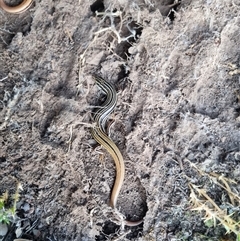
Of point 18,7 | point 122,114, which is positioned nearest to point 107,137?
point 122,114

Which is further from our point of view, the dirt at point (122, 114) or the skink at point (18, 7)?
the skink at point (18, 7)

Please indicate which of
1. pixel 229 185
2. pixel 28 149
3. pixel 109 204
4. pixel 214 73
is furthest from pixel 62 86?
pixel 229 185

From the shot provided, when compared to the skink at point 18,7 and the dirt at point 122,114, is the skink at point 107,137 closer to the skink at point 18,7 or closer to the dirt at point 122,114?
the dirt at point 122,114

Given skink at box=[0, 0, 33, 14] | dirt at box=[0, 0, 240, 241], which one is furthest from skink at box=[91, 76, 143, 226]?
skink at box=[0, 0, 33, 14]

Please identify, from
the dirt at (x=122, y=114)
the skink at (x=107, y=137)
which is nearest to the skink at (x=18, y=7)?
the dirt at (x=122, y=114)

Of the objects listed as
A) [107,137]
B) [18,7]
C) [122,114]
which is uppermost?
[18,7]

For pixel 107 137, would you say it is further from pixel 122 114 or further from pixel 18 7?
pixel 18 7
